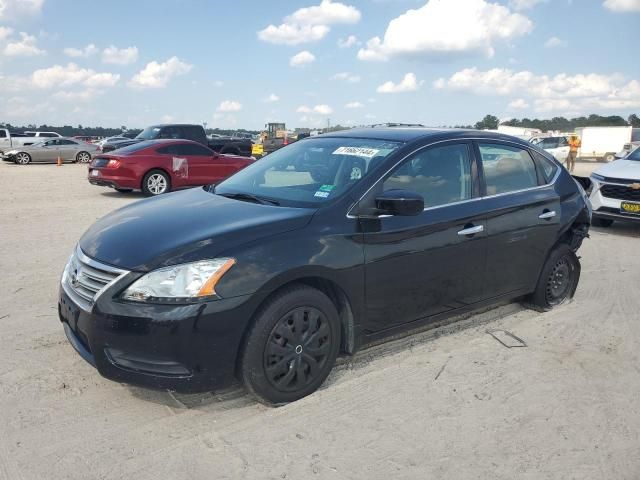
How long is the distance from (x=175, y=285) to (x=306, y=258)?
2.50ft

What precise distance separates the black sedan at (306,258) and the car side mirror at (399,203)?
0.04ft

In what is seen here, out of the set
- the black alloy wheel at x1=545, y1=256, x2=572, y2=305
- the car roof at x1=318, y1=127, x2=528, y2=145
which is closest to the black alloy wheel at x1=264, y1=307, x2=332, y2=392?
the car roof at x1=318, y1=127, x2=528, y2=145

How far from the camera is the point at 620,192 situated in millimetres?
9008

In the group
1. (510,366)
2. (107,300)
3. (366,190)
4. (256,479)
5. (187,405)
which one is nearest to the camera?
(256,479)

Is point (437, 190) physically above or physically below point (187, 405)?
above

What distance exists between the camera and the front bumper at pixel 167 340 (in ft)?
9.52

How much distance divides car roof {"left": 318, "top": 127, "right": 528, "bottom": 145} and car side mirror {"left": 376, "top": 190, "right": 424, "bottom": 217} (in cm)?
66

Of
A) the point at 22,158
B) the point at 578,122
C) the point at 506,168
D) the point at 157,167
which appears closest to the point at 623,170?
the point at 506,168

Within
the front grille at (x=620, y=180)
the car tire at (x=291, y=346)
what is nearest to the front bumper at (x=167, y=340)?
the car tire at (x=291, y=346)

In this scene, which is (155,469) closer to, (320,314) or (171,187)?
(320,314)

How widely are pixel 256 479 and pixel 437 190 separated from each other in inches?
93.6

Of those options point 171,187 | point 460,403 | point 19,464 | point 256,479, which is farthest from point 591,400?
point 171,187

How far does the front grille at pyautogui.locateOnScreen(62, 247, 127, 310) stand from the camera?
3.04 metres

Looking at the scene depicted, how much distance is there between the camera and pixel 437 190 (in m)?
4.05
